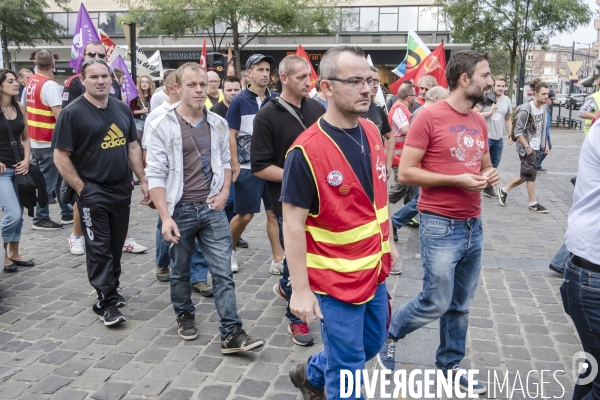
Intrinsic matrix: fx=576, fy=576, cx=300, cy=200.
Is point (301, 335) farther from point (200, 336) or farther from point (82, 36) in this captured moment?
point (82, 36)

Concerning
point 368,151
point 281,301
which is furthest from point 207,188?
point 368,151

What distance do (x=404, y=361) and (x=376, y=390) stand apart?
440mm

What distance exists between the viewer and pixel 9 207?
585 centimetres

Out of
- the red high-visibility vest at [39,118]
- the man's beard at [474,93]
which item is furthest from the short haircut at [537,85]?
the red high-visibility vest at [39,118]

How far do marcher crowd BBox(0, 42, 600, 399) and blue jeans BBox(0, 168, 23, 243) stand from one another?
13mm

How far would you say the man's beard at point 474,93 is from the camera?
336 centimetres

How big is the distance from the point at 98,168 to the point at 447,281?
2862mm

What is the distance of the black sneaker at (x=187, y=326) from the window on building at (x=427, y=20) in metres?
37.0

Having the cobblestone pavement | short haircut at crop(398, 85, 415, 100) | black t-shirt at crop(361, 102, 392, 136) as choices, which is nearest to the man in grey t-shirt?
short haircut at crop(398, 85, 415, 100)

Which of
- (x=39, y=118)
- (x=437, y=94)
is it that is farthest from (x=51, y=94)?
(x=437, y=94)

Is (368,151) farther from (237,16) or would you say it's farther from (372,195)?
(237,16)

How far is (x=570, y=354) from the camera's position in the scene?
4.09 meters

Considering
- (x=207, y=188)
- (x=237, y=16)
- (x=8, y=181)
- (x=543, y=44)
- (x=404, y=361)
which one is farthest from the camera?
(x=237, y=16)

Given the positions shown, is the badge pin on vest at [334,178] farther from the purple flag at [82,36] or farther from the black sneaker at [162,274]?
the purple flag at [82,36]
